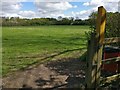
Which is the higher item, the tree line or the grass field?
the tree line

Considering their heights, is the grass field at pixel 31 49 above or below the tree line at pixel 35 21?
below

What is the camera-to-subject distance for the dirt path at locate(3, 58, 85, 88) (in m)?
7.82

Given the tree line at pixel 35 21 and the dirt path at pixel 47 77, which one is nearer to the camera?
the dirt path at pixel 47 77

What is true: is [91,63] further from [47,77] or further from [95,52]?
[47,77]

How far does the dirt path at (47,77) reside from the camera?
7816mm

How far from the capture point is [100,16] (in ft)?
15.5

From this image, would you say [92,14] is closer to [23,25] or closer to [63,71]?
[63,71]

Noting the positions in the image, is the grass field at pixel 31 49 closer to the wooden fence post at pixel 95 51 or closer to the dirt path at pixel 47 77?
the dirt path at pixel 47 77

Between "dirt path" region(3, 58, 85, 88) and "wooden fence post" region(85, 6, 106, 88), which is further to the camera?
"dirt path" region(3, 58, 85, 88)

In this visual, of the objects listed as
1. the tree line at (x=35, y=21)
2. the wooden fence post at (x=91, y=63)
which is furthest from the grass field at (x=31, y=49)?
the tree line at (x=35, y=21)

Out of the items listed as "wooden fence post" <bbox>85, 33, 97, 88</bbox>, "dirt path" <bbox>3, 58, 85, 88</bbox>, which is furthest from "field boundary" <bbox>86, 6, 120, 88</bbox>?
"dirt path" <bbox>3, 58, 85, 88</bbox>

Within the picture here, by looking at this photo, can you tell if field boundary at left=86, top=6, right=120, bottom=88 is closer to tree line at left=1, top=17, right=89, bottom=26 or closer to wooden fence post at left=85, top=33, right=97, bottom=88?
wooden fence post at left=85, top=33, right=97, bottom=88

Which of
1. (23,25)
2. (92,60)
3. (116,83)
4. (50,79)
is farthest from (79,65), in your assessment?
(23,25)

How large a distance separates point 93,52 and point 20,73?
4991 mm
